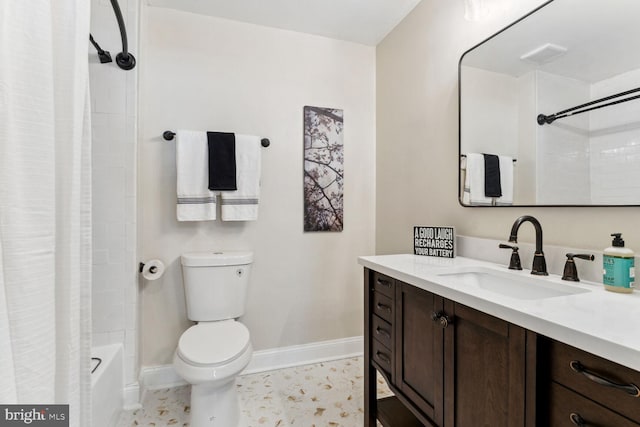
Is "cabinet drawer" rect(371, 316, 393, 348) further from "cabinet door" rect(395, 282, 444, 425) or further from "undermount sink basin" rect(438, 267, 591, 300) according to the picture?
"undermount sink basin" rect(438, 267, 591, 300)

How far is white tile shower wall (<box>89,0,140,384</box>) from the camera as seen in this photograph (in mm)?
1692

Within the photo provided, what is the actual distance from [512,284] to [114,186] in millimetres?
2017

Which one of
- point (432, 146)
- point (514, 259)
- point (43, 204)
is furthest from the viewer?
point (432, 146)

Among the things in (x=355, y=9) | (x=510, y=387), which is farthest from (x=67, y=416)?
(x=355, y=9)

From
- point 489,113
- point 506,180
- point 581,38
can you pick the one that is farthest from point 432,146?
point 581,38

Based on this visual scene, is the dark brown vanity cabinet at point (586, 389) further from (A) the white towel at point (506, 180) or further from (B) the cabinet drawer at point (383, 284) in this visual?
(A) the white towel at point (506, 180)

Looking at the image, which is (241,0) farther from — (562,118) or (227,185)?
(562,118)

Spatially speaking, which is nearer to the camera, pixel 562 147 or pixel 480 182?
pixel 562 147

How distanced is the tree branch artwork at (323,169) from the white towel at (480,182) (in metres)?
0.96

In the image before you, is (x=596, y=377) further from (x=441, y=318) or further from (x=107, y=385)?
(x=107, y=385)

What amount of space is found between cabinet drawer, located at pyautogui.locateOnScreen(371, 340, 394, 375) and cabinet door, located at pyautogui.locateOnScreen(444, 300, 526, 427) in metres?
0.35

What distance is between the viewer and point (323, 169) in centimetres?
227

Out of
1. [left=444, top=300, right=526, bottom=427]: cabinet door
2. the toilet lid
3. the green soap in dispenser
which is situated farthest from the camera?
the toilet lid

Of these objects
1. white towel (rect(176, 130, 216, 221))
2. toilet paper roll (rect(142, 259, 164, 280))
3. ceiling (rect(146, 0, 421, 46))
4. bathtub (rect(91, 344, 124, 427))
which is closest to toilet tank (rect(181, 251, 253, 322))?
toilet paper roll (rect(142, 259, 164, 280))
